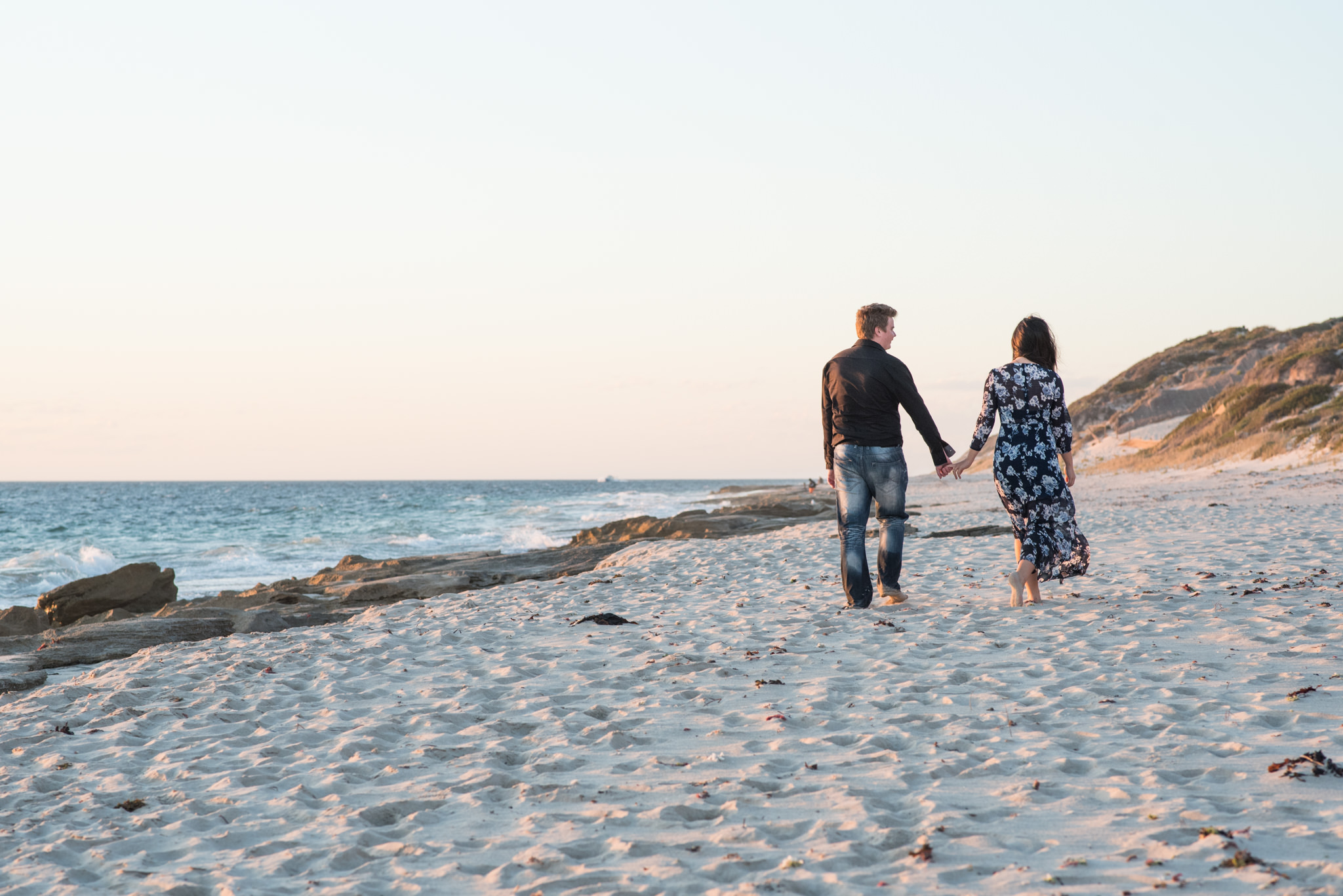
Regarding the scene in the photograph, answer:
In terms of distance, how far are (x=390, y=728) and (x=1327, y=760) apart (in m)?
4.15

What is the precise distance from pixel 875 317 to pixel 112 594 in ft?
33.5

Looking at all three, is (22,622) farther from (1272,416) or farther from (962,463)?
(1272,416)

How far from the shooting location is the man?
7152 mm

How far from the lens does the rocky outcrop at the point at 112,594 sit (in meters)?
11.4

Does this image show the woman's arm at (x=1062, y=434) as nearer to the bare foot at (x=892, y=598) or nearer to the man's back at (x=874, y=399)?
the man's back at (x=874, y=399)

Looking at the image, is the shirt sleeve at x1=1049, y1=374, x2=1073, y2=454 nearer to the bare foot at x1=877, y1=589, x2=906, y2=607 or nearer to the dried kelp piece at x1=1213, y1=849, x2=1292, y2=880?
the bare foot at x1=877, y1=589, x2=906, y2=607

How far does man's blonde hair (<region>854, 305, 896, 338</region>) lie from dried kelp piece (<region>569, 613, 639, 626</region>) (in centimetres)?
294

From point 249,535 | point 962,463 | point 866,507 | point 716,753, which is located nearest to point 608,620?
point 866,507

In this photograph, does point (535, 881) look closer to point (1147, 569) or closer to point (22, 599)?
point (1147, 569)

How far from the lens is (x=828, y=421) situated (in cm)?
748

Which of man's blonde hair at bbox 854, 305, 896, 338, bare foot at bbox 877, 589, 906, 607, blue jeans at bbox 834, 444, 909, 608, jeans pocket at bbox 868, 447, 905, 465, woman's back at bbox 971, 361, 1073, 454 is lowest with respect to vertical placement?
bare foot at bbox 877, 589, 906, 607

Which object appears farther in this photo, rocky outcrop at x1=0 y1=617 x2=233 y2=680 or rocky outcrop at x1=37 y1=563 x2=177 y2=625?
rocky outcrop at x1=37 y1=563 x2=177 y2=625

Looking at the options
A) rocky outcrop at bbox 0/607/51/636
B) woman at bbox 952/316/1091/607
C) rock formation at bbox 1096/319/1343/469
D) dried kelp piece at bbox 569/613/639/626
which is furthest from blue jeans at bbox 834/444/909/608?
rock formation at bbox 1096/319/1343/469

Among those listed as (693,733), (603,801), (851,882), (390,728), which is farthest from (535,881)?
(390,728)
